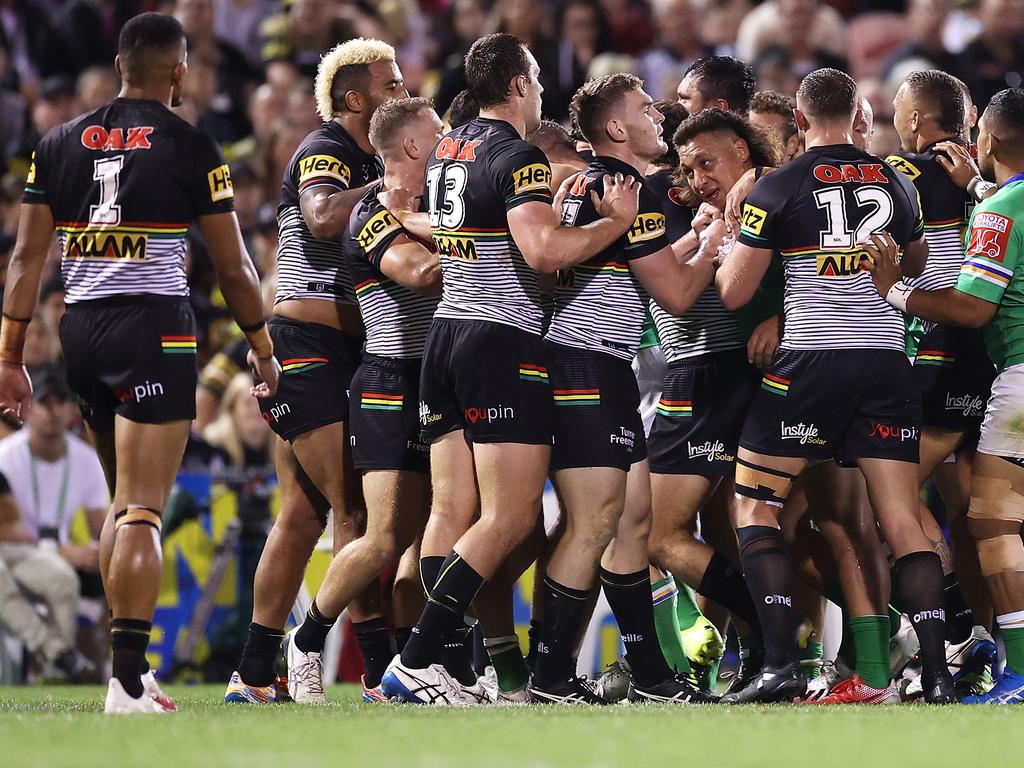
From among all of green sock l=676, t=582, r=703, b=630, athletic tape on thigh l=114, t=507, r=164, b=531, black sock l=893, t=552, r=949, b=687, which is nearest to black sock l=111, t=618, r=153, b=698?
athletic tape on thigh l=114, t=507, r=164, b=531

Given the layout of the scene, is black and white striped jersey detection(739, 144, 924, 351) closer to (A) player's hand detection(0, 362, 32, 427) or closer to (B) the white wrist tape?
(B) the white wrist tape

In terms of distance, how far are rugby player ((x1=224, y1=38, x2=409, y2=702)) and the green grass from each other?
1137 millimetres

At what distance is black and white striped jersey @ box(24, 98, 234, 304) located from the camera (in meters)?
6.74

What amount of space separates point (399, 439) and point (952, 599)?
10.2 feet

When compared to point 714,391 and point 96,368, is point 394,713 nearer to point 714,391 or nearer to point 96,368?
point 96,368

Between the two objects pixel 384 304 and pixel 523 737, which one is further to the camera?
pixel 384 304

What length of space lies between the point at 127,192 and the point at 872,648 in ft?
13.2

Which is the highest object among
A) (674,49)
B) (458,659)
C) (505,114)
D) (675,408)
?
(674,49)

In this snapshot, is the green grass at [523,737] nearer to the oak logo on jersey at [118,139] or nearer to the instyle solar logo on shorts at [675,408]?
the instyle solar logo on shorts at [675,408]

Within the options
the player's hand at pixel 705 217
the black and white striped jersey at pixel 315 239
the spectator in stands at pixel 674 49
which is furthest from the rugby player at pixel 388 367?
the spectator in stands at pixel 674 49

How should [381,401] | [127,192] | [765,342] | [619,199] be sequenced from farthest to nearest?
[381,401], [765,342], [619,199], [127,192]

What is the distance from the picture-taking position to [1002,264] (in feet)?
23.5

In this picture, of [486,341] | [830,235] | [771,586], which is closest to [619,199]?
[486,341]

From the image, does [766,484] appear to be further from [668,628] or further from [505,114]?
[505,114]
